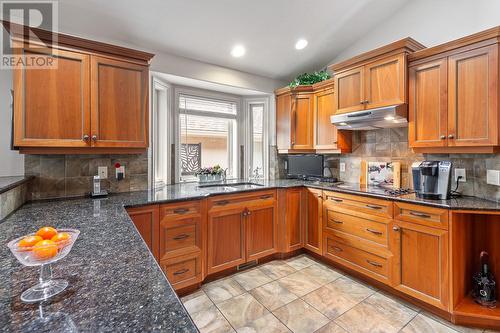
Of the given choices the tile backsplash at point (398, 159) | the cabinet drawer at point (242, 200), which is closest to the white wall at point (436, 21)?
the tile backsplash at point (398, 159)

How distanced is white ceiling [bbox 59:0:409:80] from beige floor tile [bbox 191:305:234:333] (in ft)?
8.79

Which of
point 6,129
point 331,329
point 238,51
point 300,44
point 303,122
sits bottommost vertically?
point 331,329

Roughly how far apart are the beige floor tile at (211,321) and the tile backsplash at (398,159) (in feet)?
7.28

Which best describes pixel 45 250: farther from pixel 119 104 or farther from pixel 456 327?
pixel 456 327

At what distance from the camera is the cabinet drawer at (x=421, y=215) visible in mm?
1885

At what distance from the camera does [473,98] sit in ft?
6.48

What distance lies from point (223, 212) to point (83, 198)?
132 centimetres

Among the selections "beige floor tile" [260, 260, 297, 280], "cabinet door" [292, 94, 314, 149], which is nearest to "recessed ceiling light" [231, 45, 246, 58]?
"cabinet door" [292, 94, 314, 149]

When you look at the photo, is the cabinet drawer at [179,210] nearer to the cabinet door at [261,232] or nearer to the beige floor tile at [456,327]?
the cabinet door at [261,232]

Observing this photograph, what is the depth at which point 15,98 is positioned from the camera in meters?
1.79

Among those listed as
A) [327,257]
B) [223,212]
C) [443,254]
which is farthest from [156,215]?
[443,254]

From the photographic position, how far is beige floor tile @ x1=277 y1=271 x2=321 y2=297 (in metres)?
2.32

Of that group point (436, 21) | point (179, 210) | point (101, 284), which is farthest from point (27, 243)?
point (436, 21)

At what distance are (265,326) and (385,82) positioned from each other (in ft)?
8.15
